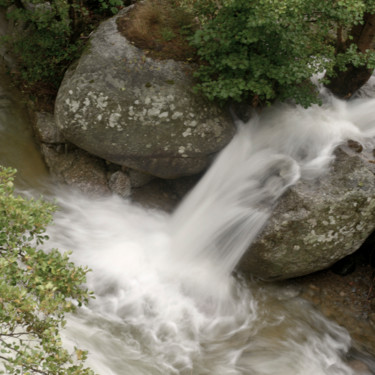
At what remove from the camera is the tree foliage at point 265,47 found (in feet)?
19.2

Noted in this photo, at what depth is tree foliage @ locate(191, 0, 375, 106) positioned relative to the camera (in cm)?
585

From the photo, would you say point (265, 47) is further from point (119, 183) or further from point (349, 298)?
point (349, 298)

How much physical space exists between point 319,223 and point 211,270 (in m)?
1.79

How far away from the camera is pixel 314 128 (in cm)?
728

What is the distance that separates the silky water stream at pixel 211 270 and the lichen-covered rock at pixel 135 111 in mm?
634

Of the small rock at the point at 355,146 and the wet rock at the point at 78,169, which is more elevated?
the small rock at the point at 355,146

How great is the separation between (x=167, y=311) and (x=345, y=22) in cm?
487

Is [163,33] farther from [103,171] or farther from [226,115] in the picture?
[103,171]

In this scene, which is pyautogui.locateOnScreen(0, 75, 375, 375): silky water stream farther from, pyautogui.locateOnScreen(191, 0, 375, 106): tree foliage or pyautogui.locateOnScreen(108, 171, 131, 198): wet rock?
pyautogui.locateOnScreen(191, 0, 375, 106): tree foliage

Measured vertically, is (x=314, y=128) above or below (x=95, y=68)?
above

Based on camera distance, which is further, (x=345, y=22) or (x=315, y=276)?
(x=315, y=276)

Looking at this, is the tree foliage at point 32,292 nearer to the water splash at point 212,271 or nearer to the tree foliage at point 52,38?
the water splash at point 212,271

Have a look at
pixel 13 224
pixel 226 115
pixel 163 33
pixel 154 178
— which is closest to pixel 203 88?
pixel 226 115

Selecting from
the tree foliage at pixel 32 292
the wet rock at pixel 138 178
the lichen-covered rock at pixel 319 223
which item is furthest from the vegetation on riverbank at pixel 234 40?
the tree foliage at pixel 32 292
